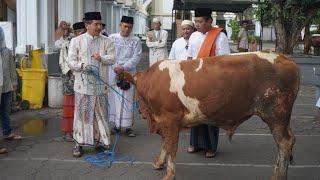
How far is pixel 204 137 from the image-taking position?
7562 millimetres

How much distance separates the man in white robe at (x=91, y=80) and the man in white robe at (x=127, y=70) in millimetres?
1190

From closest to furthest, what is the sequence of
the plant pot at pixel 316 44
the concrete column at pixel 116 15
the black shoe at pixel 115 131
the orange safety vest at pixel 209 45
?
the orange safety vest at pixel 209 45 < the black shoe at pixel 115 131 < the plant pot at pixel 316 44 < the concrete column at pixel 116 15

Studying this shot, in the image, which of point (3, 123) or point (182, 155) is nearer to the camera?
point (182, 155)

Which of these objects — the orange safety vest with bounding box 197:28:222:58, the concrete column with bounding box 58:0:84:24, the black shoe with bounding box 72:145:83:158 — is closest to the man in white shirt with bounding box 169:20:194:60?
the orange safety vest with bounding box 197:28:222:58

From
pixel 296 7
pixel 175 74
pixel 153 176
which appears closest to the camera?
pixel 175 74

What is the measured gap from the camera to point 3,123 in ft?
27.3

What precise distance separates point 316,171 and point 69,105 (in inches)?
142

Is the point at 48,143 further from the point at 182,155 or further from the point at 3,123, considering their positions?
Result: the point at 182,155

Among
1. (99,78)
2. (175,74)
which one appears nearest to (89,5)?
(99,78)

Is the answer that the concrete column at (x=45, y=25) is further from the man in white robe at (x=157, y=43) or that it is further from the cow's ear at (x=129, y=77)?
the cow's ear at (x=129, y=77)

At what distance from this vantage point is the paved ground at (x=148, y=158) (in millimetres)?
6641

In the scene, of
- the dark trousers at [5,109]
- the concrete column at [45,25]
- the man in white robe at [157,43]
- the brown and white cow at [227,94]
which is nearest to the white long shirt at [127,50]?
the dark trousers at [5,109]

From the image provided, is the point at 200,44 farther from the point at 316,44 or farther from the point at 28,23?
the point at 316,44

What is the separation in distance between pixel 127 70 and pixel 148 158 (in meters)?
1.76
